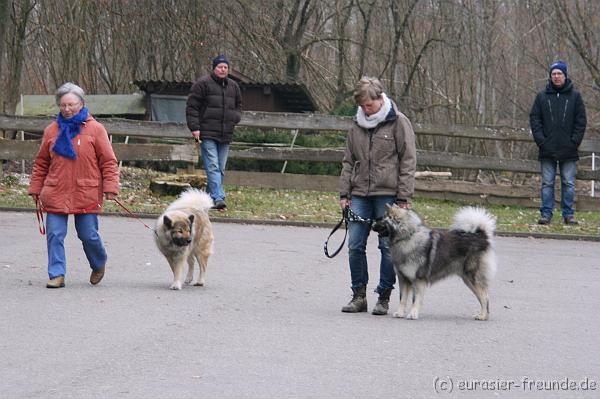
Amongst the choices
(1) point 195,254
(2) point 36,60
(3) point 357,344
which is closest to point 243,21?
(2) point 36,60

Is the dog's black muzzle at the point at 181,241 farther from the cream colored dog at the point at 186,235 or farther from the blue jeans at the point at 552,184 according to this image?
the blue jeans at the point at 552,184

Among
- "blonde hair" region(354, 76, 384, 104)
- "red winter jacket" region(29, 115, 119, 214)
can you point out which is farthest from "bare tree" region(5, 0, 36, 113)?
"blonde hair" region(354, 76, 384, 104)

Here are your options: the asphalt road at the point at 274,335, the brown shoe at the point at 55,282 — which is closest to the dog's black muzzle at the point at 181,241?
the asphalt road at the point at 274,335

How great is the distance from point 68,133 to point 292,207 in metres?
8.78

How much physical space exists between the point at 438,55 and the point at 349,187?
30804 mm

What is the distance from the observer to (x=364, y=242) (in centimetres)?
966

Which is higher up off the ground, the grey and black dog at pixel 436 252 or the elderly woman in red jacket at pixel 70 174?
the elderly woman in red jacket at pixel 70 174

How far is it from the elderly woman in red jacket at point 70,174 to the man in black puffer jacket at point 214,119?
6.70m

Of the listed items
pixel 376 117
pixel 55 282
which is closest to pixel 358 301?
pixel 376 117

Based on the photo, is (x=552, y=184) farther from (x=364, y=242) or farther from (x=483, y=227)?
(x=364, y=242)

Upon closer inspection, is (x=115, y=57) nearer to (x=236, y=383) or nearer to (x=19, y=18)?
(x=19, y=18)

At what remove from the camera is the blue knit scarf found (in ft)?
33.4

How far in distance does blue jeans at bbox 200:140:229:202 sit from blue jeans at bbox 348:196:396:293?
7.72 meters

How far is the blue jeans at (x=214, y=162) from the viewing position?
17094 millimetres
